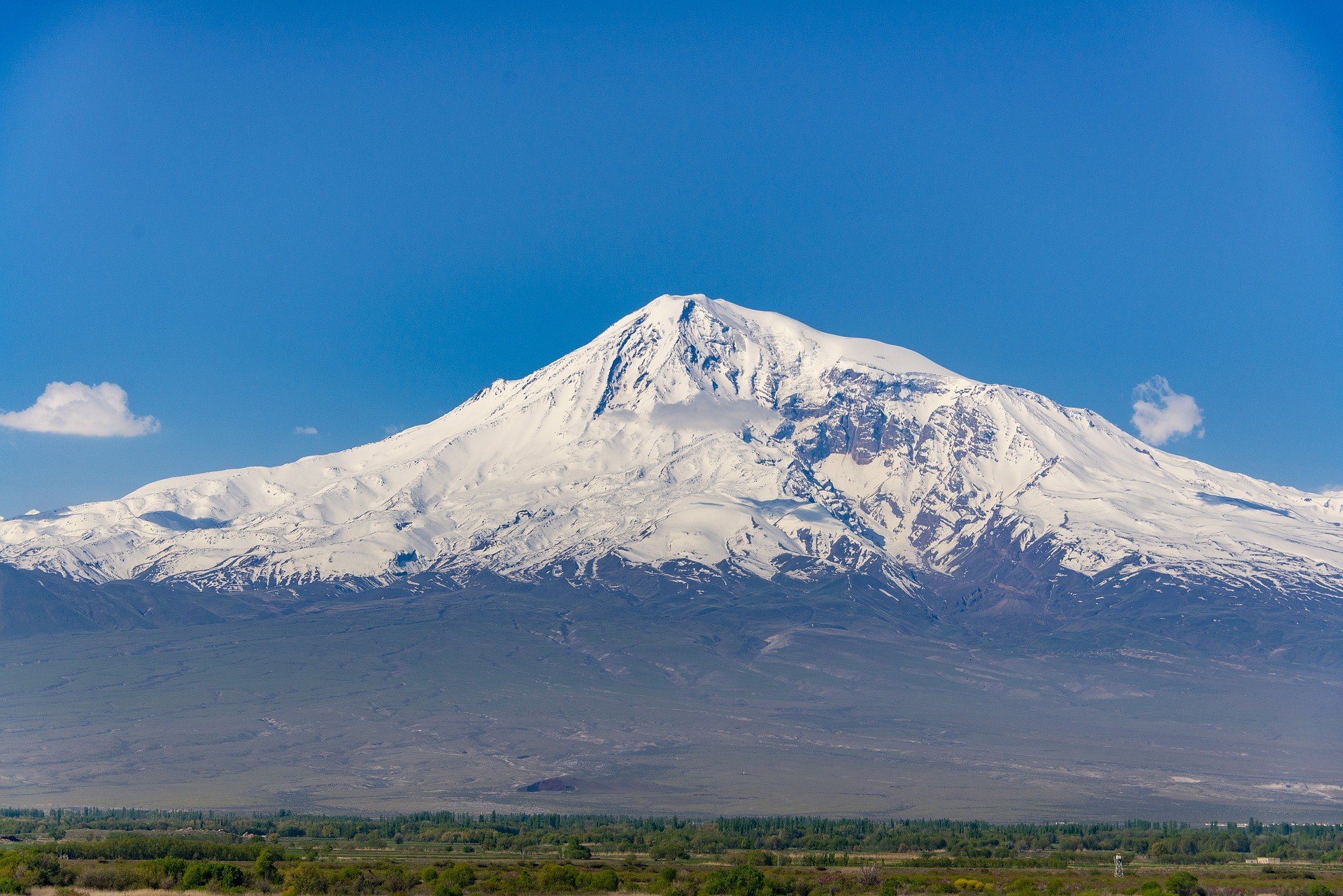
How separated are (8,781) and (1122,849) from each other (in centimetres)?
11456

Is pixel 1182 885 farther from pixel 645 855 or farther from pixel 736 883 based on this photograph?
pixel 645 855

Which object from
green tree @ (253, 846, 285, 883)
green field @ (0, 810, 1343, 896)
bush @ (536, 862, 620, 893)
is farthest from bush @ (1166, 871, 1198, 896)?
green tree @ (253, 846, 285, 883)

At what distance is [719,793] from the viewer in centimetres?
15050

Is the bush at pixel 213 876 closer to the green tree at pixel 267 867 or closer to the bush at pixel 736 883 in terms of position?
the green tree at pixel 267 867

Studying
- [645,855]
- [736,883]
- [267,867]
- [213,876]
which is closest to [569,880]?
[736,883]

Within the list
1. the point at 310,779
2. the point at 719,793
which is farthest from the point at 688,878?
the point at 310,779

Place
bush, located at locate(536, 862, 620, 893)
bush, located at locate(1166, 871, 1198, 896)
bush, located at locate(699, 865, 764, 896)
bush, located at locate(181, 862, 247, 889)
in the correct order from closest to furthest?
bush, located at locate(1166, 871, 1198, 896)
bush, located at locate(699, 865, 764, 896)
bush, located at locate(181, 862, 247, 889)
bush, located at locate(536, 862, 620, 893)

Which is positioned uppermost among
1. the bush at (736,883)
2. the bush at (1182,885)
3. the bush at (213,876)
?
the bush at (1182,885)

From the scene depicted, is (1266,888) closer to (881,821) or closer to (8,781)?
(881,821)

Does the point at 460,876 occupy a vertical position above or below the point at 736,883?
below

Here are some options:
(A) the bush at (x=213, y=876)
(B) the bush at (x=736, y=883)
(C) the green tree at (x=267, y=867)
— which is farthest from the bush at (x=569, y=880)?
(A) the bush at (x=213, y=876)

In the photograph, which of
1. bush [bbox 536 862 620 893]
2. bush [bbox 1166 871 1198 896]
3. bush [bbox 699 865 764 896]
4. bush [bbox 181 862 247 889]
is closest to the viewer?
bush [bbox 1166 871 1198 896]

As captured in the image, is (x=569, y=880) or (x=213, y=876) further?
(x=569, y=880)

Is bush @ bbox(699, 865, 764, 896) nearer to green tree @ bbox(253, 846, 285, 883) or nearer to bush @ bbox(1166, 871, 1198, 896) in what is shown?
bush @ bbox(1166, 871, 1198, 896)
